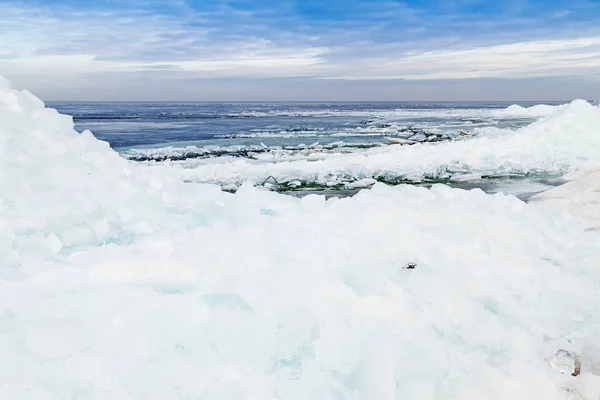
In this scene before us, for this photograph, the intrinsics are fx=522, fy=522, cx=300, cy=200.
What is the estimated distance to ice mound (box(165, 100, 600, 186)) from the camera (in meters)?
13.0

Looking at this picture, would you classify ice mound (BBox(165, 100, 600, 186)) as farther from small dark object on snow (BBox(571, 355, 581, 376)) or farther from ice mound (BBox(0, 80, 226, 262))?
small dark object on snow (BBox(571, 355, 581, 376))

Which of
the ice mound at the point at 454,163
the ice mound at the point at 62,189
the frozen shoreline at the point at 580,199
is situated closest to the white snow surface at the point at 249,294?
the ice mound at the point at 62,189

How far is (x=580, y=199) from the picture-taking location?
8.08 m

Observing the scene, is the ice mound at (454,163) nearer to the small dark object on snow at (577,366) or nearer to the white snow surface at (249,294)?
the white snow surface at (249,294)

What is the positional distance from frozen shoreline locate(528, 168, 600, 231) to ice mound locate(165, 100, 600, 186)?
→ 3.94 m

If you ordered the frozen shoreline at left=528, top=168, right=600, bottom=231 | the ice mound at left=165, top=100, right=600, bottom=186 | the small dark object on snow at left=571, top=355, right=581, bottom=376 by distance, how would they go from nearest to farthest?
1. the small dark object on snow at left=571, top=355, right=581, bottom=376
2. the frozen shoreline at left=528, top=168, right=600, bottom=231
3. the ice mound at left=165, top=100, right=600, bottom=186

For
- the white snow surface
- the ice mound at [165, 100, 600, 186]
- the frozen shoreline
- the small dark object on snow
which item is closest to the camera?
the white snow surface

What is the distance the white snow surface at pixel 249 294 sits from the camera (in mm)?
2537

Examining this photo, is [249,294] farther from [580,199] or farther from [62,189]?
[580,199]

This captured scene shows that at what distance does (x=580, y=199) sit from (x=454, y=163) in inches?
237

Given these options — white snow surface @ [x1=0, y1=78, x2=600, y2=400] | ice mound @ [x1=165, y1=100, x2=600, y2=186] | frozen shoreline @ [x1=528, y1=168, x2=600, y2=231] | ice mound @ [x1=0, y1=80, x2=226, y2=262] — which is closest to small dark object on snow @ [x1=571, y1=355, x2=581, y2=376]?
white snow surface @ [x1=0, y1=78, x2=600, y2=400]

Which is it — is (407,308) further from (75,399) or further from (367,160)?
(367,160)

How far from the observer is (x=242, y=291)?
9.83 feet

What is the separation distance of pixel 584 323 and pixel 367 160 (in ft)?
36.8
